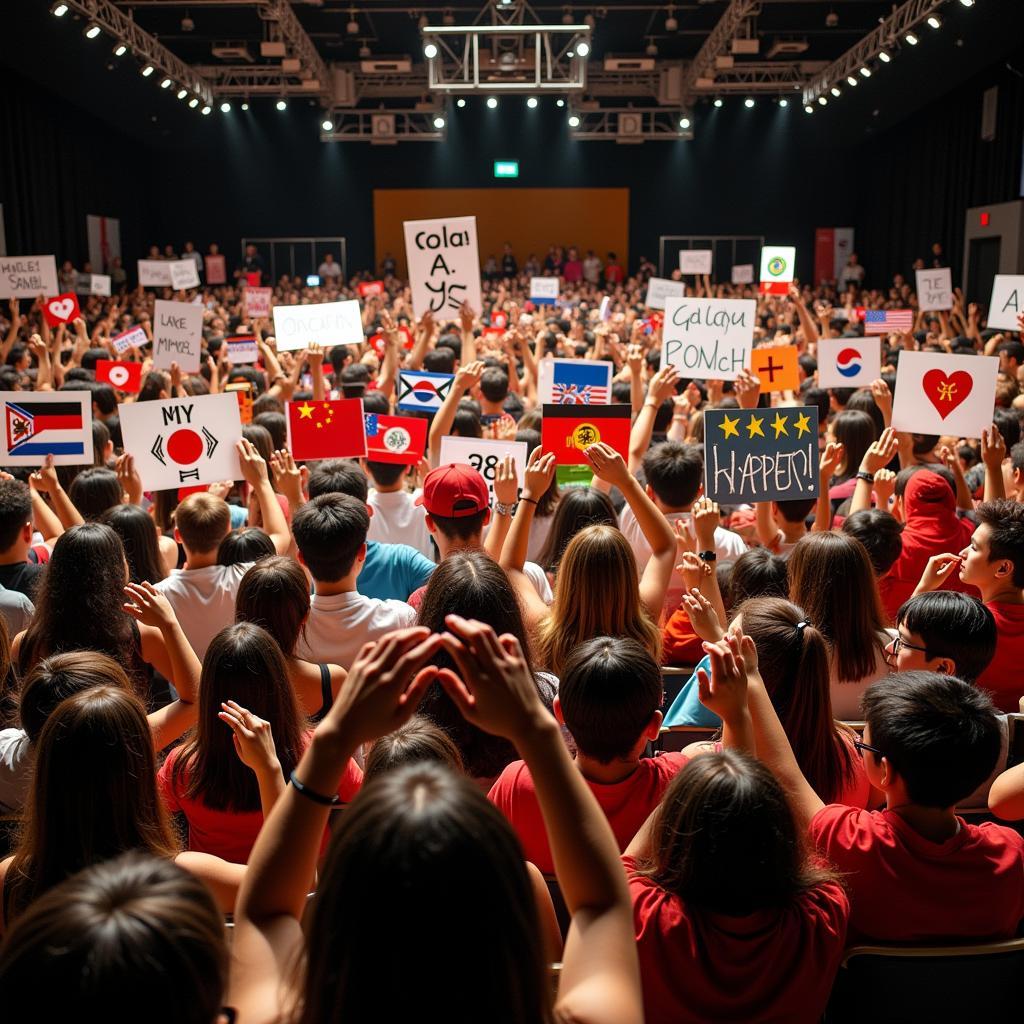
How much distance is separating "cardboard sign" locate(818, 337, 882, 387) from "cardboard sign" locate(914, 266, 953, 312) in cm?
592

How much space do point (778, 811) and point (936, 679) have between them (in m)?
0.63

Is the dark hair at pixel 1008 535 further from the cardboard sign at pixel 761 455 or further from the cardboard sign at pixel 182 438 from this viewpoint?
the cardboard sign at pixel 182 438

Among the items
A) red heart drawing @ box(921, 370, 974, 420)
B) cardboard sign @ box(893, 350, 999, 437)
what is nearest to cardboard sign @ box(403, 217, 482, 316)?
cardboard sign @ box(893, 350, 999, 437)

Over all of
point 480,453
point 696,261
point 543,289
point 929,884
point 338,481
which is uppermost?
point 696,261

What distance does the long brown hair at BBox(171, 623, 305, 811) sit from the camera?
244 cm

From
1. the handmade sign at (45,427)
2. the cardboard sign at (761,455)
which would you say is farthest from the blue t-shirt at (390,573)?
the handmade sign at (45,427)

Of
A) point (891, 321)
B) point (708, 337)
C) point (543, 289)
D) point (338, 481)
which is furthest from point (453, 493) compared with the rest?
point (543, 289)

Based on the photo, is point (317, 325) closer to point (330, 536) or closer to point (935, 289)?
point (330, 536)

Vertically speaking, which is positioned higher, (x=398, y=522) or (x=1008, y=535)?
(x=1008, y=535)

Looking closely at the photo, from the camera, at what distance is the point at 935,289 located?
1309 centimetres

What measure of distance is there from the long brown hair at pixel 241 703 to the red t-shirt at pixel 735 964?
3.45ft

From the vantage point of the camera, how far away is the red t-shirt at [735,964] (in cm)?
177

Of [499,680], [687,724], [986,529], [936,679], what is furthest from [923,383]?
[499,680]

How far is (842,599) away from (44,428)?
4.01 meters
